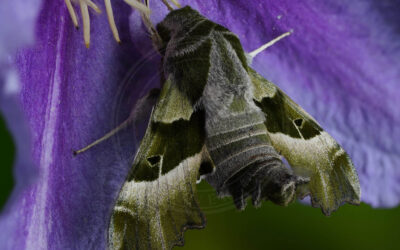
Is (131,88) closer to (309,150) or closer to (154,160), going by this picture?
(154,160)

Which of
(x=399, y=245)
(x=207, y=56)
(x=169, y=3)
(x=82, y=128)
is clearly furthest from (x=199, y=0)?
(x=399, y=245)

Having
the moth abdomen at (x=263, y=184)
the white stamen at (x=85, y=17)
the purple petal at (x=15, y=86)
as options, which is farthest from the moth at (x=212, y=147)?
the purple petal at (x=15, y=86)

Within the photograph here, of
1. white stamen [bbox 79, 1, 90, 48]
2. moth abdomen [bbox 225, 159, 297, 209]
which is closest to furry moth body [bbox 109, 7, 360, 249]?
moth abdomen [bbox 225, 159, 297, 209]

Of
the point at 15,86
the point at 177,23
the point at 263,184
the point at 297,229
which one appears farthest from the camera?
the point at 297,229

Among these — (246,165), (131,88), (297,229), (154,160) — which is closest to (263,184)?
(246,165)

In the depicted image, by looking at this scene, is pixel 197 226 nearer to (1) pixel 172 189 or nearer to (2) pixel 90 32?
(1) pixel 172 189

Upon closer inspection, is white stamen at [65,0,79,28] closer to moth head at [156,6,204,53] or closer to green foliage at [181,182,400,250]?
moth head at [156,6,204,53]

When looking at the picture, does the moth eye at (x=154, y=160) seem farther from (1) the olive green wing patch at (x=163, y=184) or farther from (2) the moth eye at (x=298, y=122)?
(2) the moth eye at (x=298, y=122)

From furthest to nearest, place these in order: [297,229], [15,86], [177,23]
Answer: [297,229]
[177,23]
[15,86]

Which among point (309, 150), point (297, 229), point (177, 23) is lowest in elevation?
point (297, 229)
